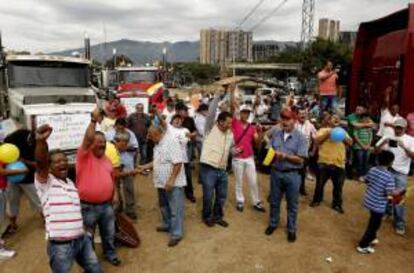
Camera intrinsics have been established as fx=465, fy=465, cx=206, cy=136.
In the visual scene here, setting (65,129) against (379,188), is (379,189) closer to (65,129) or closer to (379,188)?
(379,188)

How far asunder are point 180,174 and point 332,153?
2847 mm

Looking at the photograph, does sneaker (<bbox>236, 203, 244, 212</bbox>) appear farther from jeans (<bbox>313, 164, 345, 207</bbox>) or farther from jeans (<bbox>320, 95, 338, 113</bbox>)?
jeans (<bbox>320, 95, 338, 113</bbox>)

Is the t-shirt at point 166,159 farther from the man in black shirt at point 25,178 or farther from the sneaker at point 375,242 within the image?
the sneaker at point 375,242

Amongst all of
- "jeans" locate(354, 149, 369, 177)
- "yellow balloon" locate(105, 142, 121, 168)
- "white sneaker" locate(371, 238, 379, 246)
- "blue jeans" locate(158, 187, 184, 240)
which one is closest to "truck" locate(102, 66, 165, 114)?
"jeans" locate(354, 149, 369, 177)

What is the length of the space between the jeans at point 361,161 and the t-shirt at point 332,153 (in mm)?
2042

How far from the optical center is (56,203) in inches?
166

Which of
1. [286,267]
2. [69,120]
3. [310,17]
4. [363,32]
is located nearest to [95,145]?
[286,267]

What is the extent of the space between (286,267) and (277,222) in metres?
1.14

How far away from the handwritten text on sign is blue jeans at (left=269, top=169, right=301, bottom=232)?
4120mm

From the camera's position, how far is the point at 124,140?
23.0 feet

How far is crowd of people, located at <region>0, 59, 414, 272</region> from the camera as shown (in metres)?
4.27

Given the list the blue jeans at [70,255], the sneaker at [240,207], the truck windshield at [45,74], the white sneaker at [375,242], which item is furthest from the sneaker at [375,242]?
the truck windshield at [45,74]

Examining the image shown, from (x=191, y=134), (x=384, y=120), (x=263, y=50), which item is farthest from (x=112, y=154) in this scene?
(x=263, y=50)

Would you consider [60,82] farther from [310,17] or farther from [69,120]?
[310,17]
